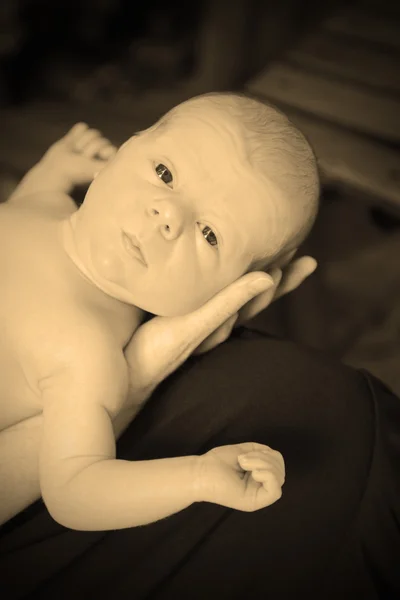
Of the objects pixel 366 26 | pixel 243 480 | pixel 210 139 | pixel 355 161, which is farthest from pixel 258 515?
pixel 366 26

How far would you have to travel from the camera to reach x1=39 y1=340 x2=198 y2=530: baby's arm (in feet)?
2.07

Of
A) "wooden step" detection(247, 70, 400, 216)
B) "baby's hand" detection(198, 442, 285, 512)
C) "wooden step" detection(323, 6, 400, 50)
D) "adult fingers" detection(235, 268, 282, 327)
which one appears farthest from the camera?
"wooden step" detection(323, 6, 400, 50)

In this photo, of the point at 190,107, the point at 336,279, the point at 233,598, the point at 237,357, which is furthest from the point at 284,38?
the point at 233,598

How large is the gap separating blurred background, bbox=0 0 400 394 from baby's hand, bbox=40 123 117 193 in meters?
0.34

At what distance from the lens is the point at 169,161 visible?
75 cm

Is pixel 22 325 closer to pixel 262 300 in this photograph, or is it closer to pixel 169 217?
pixel 169 217

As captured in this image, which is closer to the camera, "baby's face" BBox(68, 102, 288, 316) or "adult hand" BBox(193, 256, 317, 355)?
"baby's face" BBox(68, 102, 288, 316)

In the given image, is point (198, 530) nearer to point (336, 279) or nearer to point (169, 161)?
point (169, 161)

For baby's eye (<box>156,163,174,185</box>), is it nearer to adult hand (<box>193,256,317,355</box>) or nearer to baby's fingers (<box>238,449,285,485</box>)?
adult hand (<box>193,256,317,355</box>)

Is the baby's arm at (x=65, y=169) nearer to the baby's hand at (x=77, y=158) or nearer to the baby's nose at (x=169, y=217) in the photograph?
the baby's hand at (x=77, y=158)

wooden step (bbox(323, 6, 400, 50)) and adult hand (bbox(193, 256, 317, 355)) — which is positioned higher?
wooden step (bbox(323, 6, 400, 50))

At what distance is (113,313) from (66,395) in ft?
0.47

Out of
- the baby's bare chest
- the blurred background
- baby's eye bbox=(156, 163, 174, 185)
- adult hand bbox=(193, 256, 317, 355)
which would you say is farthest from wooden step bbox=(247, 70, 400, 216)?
the baby's bare chest

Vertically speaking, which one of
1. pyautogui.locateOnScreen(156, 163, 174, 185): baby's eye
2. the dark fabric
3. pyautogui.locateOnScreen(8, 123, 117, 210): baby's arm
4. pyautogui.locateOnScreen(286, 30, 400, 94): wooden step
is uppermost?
pyautogui.locateOnScreen(286, 30, 400, 94): wooden step
